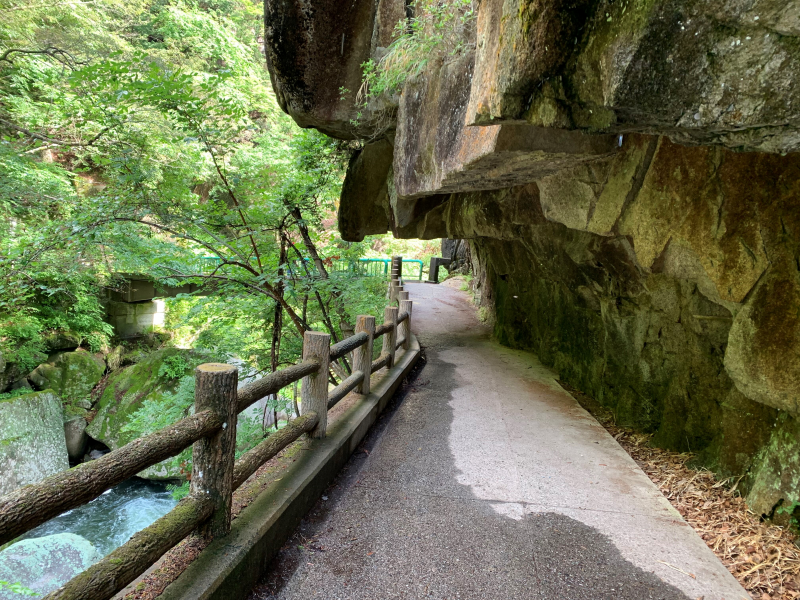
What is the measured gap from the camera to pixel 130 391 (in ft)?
37.0

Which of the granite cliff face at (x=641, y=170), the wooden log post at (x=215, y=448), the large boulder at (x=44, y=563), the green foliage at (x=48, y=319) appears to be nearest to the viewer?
the granite cliff face at (x=641, y=170)

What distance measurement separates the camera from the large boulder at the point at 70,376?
11250 millimetres

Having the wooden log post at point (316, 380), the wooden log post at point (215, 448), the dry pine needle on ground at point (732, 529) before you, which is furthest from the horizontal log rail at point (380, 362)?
the wooden log post at point (215, 448)

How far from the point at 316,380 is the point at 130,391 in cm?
1005

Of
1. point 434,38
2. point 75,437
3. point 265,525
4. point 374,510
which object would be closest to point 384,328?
point 374,510

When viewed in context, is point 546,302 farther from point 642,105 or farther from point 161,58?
point 161,58

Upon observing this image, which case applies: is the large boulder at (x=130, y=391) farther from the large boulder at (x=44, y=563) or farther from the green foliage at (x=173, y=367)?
the large boulder at (x=44, y=563)

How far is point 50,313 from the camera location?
457 inches

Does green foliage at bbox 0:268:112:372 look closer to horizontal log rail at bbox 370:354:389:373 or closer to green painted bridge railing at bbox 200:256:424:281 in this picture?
green painted bridge railing at bbox 200:256:424:281

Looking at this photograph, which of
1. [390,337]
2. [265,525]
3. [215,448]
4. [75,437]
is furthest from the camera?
[75,437]

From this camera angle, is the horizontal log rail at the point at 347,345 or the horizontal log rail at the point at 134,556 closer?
the horizontal log rail at the point at 134,556

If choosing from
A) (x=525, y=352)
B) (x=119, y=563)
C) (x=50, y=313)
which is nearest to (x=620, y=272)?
(x=525, y=352)

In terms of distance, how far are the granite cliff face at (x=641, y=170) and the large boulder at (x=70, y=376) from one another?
9783 mm

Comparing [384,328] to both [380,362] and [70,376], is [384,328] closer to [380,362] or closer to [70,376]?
[380,362]
